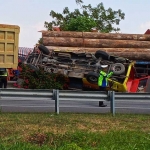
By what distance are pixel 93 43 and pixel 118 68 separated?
467 centimetres

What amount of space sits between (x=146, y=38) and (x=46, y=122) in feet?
55.4

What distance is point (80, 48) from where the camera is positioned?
78.3ft

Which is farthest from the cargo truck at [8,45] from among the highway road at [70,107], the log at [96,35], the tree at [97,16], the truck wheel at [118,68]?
the tree at [97,16]

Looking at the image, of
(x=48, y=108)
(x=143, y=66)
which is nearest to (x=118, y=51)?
(x=143, y=66)

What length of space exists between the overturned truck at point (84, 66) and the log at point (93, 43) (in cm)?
280

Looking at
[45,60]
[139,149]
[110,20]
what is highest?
[110,20]

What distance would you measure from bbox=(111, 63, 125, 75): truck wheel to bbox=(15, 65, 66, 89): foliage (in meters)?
2.91

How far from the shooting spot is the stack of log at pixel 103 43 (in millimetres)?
24125

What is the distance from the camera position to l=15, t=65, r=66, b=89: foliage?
22389 mm

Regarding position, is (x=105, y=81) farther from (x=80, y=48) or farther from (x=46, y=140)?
(x=46, y=140)

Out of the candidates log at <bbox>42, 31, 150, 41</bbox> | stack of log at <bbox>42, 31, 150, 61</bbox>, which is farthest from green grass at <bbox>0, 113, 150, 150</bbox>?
log at <bbox>42, 31, 150, 41</bbox>

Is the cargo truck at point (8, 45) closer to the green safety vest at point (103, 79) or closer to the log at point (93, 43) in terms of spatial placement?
the green safety vest at point (103, 79)

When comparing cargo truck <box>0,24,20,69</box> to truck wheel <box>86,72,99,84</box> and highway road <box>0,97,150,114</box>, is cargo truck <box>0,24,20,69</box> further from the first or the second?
truck wheel <box>86,72,99,84</box>

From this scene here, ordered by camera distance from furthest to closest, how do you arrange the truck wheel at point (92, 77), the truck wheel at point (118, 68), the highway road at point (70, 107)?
the truck wheel at point (118, 68) < the truck wheel at point (92, 77) < the highway road at point (70, 107)
